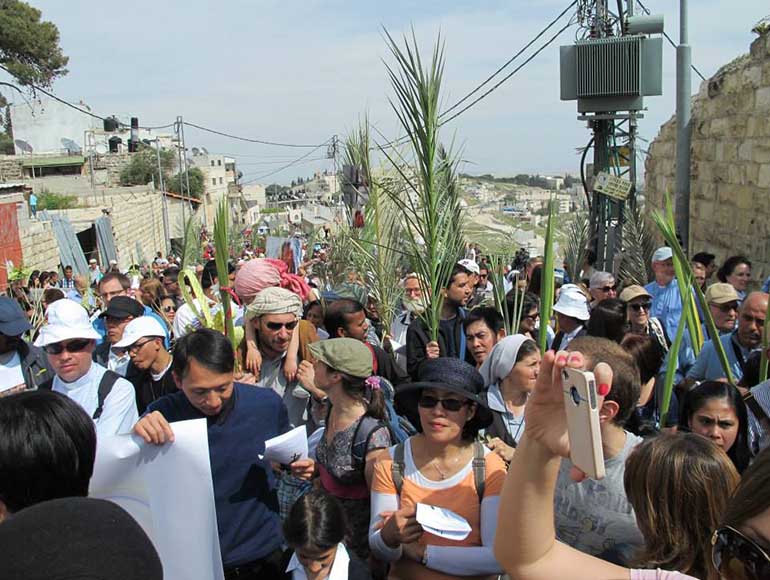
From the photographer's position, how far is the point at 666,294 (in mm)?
5973

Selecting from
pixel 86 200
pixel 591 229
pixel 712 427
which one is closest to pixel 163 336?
pixel 712 427

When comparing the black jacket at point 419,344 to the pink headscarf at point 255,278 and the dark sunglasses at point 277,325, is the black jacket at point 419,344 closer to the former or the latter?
the pink headscarf at point 255,278

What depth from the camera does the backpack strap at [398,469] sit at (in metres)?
2.84

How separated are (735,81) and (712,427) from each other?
6703 millimetres

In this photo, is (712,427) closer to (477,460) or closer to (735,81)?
(477,460)

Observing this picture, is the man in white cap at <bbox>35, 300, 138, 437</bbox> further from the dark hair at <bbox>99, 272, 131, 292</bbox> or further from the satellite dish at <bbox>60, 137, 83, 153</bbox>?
the satellite dish at <bbox>60, 137, 83, 153</bbox>

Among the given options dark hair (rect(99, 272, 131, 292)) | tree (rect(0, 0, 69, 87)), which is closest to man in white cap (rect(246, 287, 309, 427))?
dark hair (rect(99, 272, 131, 292))

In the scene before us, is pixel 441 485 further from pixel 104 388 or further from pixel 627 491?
pixel 104 388

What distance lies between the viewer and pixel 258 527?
2957mm

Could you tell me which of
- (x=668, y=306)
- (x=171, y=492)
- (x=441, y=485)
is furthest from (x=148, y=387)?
(x=668, y=306)

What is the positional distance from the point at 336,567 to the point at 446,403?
745 mm

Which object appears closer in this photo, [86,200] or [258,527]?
[258,527]

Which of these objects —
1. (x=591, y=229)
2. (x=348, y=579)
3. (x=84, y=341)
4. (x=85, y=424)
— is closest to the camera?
(x=85, y=424)

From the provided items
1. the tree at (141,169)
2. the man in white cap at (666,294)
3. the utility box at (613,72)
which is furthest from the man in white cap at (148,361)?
the tree at (141,169)
